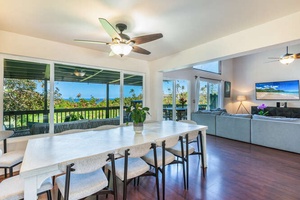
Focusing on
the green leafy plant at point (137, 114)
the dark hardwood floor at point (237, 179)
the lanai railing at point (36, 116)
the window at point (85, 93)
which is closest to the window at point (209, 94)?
the dark hardwood floor at point (237, 179)

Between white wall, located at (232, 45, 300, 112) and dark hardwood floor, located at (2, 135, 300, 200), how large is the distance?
4.53 meters

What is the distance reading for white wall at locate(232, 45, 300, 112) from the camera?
6367 millimetres

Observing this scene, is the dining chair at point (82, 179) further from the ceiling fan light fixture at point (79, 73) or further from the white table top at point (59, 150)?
the ceiling fan light fixture at point (79, 73)

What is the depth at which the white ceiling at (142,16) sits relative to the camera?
1879 millimetres

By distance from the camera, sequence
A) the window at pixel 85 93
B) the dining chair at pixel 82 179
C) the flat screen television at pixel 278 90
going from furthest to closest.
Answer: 1. the flat screen television at pixel 278 90
2. the window at pixel 85 93
3. the dining chair at pixel 82 179

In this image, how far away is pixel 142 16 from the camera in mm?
2143

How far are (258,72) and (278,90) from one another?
1199 mm

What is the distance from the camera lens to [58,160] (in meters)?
1.33

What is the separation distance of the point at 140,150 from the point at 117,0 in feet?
5.84

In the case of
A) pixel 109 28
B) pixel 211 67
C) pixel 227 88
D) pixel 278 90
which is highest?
pixel 211 67

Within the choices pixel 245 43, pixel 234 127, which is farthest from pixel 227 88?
pixel 245 43

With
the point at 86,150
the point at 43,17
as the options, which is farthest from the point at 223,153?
the point at 43,17

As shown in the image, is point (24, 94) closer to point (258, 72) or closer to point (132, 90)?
point (132, 90)

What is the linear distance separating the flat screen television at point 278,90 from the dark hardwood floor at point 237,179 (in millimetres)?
4116
